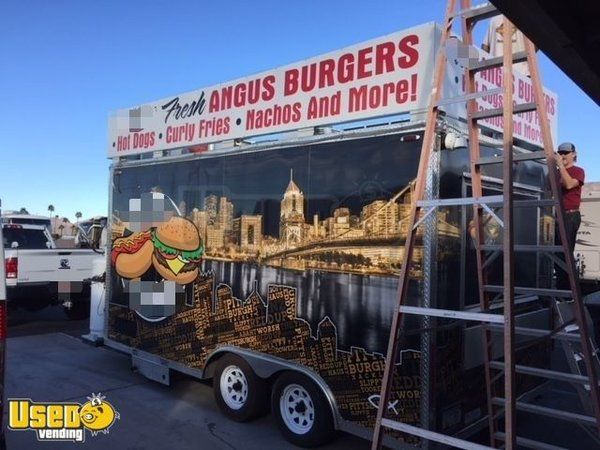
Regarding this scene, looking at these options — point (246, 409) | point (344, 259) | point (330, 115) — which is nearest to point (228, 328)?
point (246, 409)

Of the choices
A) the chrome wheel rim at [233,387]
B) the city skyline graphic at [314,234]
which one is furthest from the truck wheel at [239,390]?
the city skyline graphic at [314,234]

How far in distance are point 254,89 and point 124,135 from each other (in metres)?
2.59

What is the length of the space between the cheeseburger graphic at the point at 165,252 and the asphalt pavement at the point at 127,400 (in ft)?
4.46

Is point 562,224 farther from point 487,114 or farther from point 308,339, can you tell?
point 308,339

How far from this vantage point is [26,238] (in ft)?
38.4

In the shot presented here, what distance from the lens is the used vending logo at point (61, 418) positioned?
501cm

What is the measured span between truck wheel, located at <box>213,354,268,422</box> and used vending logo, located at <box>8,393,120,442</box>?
3.71ft

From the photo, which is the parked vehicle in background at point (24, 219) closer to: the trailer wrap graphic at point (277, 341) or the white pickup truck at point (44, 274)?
the white pickup truck at point (44, 274)

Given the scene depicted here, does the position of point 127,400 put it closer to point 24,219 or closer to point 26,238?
point 26,238

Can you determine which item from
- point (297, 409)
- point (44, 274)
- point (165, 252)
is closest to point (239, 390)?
point (297, 409)

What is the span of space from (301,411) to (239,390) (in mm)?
823

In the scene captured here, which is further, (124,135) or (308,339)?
(124,135)

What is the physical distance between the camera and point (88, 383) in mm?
6586

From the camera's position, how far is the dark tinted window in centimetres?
1139
